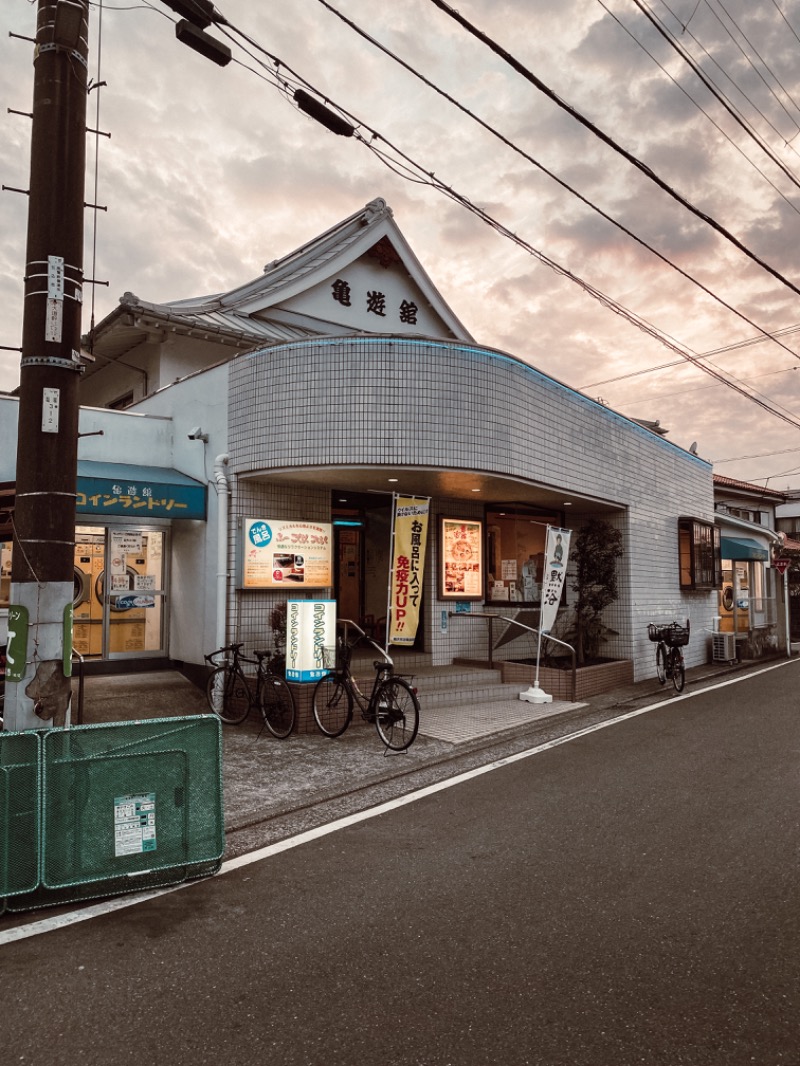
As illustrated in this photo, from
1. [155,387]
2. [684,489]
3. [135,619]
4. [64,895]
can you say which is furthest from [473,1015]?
[684,489]

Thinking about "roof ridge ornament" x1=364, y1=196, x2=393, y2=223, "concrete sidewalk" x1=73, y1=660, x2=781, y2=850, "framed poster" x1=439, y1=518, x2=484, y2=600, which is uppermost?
"roof ridge ornament" x1=364, y1=196, x2=393, y2=223

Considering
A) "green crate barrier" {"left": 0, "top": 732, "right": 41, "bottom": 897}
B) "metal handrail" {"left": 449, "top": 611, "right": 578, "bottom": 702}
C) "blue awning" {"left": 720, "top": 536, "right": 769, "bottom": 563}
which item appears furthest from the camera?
"blue awning" {"left": 720, "top": 536, "right": 769, "bottom": 563}

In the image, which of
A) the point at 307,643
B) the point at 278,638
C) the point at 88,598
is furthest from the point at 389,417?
the point at 88,598

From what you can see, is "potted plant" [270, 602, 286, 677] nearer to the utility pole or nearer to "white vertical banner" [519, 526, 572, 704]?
"white vertical banner" [519, 526, 572, 704]

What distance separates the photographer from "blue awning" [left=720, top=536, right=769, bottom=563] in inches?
747

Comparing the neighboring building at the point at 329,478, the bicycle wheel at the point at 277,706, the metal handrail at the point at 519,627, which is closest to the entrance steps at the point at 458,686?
the metal handrail at the point at 519,627

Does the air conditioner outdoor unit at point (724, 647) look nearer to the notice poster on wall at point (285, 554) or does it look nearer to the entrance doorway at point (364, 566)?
the entrance doorway at point (364, 566)

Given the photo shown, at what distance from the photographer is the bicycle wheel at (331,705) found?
842cm

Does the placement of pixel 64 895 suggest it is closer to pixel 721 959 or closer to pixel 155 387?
pixel 721 959

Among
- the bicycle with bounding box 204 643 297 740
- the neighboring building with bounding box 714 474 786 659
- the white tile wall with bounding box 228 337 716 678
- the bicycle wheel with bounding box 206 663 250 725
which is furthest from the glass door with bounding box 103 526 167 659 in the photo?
the neighboring building with bounding box 714 474 786 659

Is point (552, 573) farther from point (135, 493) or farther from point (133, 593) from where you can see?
point (133, 593)

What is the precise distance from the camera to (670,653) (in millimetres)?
12750

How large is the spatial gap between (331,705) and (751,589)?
688 inches

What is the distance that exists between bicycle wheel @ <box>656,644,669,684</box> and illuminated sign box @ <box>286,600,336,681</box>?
7.03m
